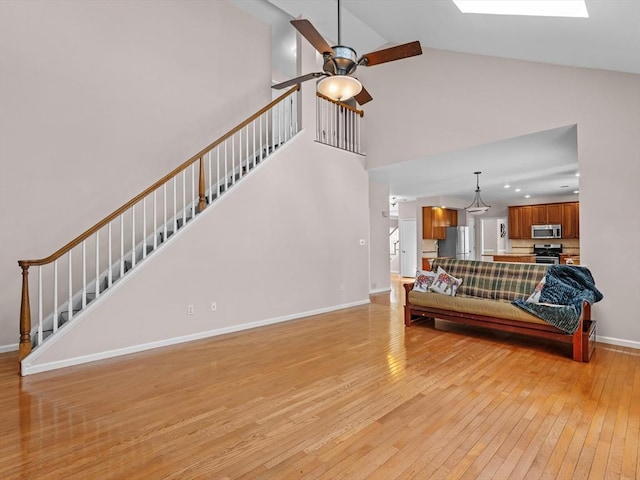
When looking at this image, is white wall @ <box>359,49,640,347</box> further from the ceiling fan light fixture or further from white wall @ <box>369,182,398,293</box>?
the ceiling fan light fixture

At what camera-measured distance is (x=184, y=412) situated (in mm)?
2516

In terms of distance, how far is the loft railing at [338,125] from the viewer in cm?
634

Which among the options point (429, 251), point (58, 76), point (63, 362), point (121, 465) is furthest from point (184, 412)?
point (429, 251)

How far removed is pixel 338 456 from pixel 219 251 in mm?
3266

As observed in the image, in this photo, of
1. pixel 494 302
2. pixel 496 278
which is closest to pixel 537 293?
pixel 494 302

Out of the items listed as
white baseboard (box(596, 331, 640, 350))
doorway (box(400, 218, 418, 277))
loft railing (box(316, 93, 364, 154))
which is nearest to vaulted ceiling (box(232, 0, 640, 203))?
loft railing (box(316, 93, 364, 154))

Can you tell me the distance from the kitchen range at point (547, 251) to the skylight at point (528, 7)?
7.21m

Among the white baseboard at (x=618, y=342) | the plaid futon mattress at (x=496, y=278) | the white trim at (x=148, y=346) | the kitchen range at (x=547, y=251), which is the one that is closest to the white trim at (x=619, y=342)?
the white baseboard at (x=618, y=342)

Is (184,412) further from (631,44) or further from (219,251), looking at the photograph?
(631,44)

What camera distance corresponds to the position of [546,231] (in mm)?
9648

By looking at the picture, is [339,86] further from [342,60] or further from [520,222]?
[520,222]

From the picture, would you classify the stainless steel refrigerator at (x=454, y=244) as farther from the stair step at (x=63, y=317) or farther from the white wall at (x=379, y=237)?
the stair step at (x=63, y=317)

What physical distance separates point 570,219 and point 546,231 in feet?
2.12

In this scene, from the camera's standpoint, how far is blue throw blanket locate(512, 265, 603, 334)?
361 centimetres
